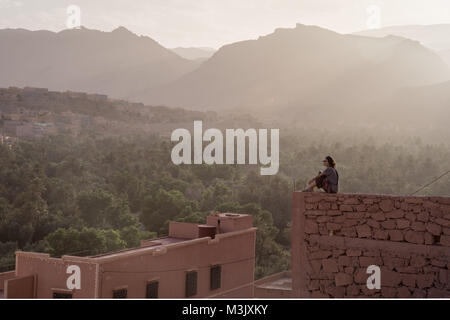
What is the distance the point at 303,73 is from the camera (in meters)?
125

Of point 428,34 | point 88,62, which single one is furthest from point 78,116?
point 428,34

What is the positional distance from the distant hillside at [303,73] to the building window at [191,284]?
90.4 m

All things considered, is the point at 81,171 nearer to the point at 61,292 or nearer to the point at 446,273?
the point at 61,292

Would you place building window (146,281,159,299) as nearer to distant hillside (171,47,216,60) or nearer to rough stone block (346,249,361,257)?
rough stone block (346,249,361,257)

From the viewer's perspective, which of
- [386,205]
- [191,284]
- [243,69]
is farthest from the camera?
[243,69]

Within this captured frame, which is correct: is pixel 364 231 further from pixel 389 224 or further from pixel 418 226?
pixel 418 226

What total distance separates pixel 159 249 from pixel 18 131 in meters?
54.6

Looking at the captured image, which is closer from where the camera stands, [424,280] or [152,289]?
[424,280]

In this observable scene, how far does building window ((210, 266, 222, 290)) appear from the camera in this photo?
1730cm

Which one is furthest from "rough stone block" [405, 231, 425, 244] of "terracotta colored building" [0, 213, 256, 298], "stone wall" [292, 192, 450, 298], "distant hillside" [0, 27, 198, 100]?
"distant hillside" [0, 27, 198, 100]

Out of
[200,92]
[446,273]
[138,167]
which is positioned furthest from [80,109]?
[446,273]

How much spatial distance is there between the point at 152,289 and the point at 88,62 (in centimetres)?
12701

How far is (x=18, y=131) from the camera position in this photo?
64562 millimetres

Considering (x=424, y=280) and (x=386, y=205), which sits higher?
(x=386, y=205)
